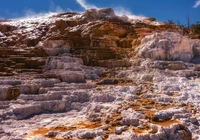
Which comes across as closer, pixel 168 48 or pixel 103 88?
pixel 103 88

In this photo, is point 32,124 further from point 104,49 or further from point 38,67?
point 104,49

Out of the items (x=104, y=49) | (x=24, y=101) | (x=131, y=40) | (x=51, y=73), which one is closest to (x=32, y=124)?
(x=24, y=101)

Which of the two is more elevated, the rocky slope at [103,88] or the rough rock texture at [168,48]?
the rough rock texture at [168,48]

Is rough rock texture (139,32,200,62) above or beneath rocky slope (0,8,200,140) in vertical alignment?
above

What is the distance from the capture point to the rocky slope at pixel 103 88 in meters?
11.7

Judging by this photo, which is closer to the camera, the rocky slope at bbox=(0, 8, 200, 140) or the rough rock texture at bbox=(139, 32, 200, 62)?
the rocky slope at bbox=(0, 8, 200, 140)

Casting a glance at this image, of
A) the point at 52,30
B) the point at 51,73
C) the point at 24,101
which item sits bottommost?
the point at 24,101

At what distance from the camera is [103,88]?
17.2m

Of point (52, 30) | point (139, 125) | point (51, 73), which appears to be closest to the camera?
point (139, 125)

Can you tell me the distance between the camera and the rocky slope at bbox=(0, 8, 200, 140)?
11672 mm

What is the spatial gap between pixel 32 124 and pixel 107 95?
467cm

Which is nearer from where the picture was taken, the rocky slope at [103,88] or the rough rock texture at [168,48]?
the rocky slope at [103,88]

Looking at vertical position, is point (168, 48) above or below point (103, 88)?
above

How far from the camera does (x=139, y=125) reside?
11891mm
